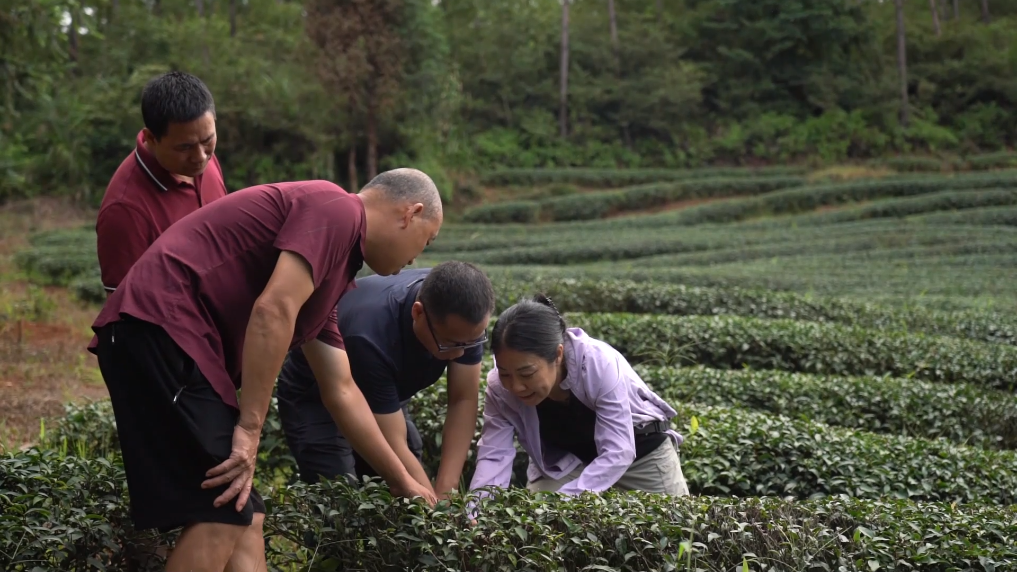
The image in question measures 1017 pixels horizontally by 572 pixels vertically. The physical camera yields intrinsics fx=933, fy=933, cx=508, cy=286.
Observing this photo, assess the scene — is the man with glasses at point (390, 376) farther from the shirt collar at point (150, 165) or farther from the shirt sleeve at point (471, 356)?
the shirt collar at point (150, 165)

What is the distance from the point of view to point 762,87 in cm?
3697

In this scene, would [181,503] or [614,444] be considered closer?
[181,503]

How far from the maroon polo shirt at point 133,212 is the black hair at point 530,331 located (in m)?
1.41

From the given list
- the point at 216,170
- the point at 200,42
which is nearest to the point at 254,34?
the point at 200,42

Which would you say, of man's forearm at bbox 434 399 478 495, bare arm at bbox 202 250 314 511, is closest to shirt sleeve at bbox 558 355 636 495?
man's forearm at bbox 434 399 478 495

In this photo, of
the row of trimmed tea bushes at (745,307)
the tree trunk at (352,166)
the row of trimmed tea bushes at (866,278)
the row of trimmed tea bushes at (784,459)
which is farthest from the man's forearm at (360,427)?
the tree trunk at (352,166)

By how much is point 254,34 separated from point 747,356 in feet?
107

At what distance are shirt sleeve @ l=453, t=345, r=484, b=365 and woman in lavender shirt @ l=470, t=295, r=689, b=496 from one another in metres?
0.11

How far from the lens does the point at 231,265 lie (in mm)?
2756

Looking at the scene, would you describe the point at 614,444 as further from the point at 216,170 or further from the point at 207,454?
the point at 216,170

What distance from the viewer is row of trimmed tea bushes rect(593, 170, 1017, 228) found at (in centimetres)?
2753

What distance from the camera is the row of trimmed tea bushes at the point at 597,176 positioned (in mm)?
33312

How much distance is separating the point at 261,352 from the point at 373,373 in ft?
3.19

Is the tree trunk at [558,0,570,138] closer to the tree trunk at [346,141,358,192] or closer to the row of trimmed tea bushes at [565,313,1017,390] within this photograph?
the tree trunk at [346,141,358,192]
